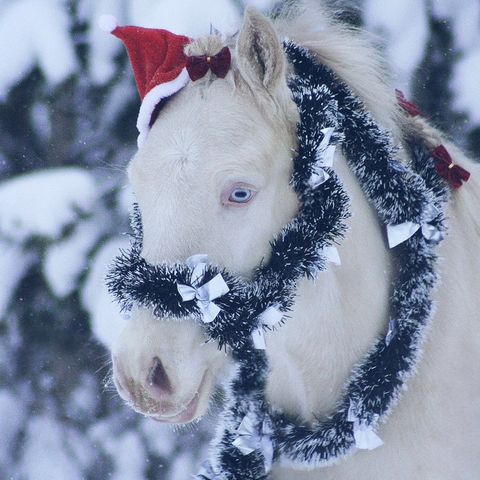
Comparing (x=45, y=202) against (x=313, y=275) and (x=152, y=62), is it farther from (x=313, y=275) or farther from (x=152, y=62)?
(x=313, y=275)

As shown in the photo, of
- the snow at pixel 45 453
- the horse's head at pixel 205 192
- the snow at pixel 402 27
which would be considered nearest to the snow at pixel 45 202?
the snow at pixel 45 453

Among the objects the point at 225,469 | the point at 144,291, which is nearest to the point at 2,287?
the point at 225,469

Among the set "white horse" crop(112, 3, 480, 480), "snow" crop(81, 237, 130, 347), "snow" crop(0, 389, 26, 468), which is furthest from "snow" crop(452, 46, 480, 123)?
"snow" crop(0, 389, 26, 468)

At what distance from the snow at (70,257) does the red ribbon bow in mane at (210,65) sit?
1.60 meters

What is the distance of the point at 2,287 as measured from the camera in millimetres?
3141

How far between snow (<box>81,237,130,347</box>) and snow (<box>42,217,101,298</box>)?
0.05m

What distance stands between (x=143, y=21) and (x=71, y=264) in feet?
3.24

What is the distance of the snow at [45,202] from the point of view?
3027 mm

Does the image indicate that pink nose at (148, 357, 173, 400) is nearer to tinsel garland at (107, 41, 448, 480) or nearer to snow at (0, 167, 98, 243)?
tinsel garland at (107, 41, 448, 480)

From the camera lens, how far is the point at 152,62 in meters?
1.63

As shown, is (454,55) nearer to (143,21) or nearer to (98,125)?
(143,21)

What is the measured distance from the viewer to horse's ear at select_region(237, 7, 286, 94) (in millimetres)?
1456

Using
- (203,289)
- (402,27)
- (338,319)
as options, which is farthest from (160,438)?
(203,289)

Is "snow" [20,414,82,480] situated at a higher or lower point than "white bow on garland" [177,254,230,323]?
lower
